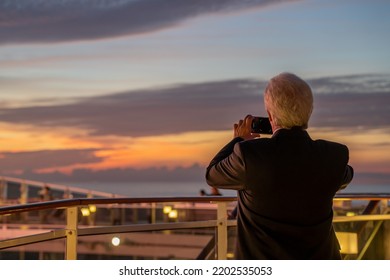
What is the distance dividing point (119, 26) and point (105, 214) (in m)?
3.22

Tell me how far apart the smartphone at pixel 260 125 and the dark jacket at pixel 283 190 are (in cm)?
16

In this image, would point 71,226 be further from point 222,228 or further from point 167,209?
point 167,209

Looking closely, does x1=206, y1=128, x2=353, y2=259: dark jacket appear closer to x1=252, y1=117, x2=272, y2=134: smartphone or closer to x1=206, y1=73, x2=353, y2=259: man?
x1=206, y1=73, x2=353, y2=259: man

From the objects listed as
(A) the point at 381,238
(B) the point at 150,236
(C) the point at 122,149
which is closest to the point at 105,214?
(B) the point at 150,236

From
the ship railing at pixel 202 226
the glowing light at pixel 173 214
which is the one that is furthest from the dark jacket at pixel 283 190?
the glowing light at pixel 173 214

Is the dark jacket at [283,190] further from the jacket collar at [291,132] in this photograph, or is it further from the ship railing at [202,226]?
the ship railing at [202,226]

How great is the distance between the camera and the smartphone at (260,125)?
1.77 meters

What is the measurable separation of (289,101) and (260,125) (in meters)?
0.17

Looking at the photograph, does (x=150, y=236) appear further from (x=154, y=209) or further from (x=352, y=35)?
(x=352, y=35)

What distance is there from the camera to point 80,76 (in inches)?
546

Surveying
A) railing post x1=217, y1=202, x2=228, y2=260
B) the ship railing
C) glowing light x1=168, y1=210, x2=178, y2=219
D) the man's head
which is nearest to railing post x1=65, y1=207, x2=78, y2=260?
the ship railing

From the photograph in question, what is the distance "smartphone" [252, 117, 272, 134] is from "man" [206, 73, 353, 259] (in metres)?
0.12

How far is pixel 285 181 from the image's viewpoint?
1.56 meters

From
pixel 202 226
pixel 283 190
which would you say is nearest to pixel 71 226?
pixel 202 226
